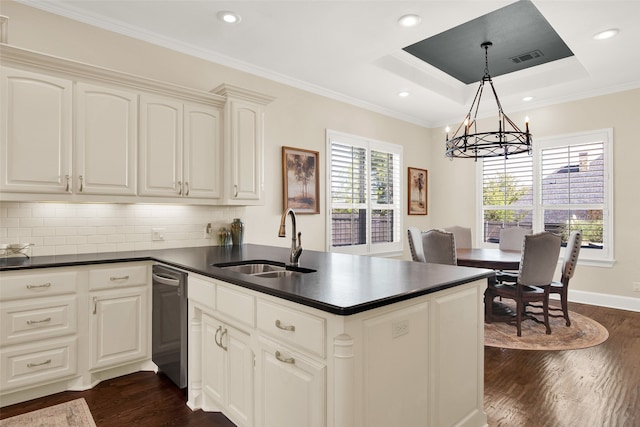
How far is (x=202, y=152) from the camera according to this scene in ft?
11.4

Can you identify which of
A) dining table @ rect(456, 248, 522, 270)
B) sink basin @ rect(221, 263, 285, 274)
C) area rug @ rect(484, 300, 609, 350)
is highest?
sink basin @ rect(221, 263, 285, 274)

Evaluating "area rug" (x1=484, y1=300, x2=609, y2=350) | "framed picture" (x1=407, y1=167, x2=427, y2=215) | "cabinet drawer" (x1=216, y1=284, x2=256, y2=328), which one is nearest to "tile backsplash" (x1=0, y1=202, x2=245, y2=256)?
"cabinet drawer" (x1=216, y1=284, x2=256, y2=328)

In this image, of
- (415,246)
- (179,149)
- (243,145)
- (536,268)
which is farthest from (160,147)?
(536,268)

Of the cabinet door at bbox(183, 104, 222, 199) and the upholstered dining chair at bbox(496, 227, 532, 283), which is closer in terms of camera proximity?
the cabinet door at bbox(183, 104, 222, 199)

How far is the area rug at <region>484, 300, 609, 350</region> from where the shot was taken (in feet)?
11.4

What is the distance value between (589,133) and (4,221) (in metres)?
6.53

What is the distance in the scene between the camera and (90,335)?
2686mm

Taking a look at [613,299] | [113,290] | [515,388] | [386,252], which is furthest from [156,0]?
[613,299]

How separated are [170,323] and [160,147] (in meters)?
1.50

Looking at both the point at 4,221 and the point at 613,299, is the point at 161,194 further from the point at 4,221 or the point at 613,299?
the point at 613,299

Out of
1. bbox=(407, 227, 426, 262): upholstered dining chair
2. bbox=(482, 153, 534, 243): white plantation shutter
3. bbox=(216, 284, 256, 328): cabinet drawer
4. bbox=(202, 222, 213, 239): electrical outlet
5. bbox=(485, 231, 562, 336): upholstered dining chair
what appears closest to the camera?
bbox=(216, 284, 256, 328): cabinet drawer

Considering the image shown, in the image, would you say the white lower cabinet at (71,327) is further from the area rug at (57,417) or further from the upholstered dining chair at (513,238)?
the upholstered dining chair at (513,238)

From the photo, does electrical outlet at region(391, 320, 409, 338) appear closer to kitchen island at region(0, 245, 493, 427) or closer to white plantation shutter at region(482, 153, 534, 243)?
kitchen island at region(0, 245, 493, 427)

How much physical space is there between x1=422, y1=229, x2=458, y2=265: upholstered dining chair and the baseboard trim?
2.53 m
